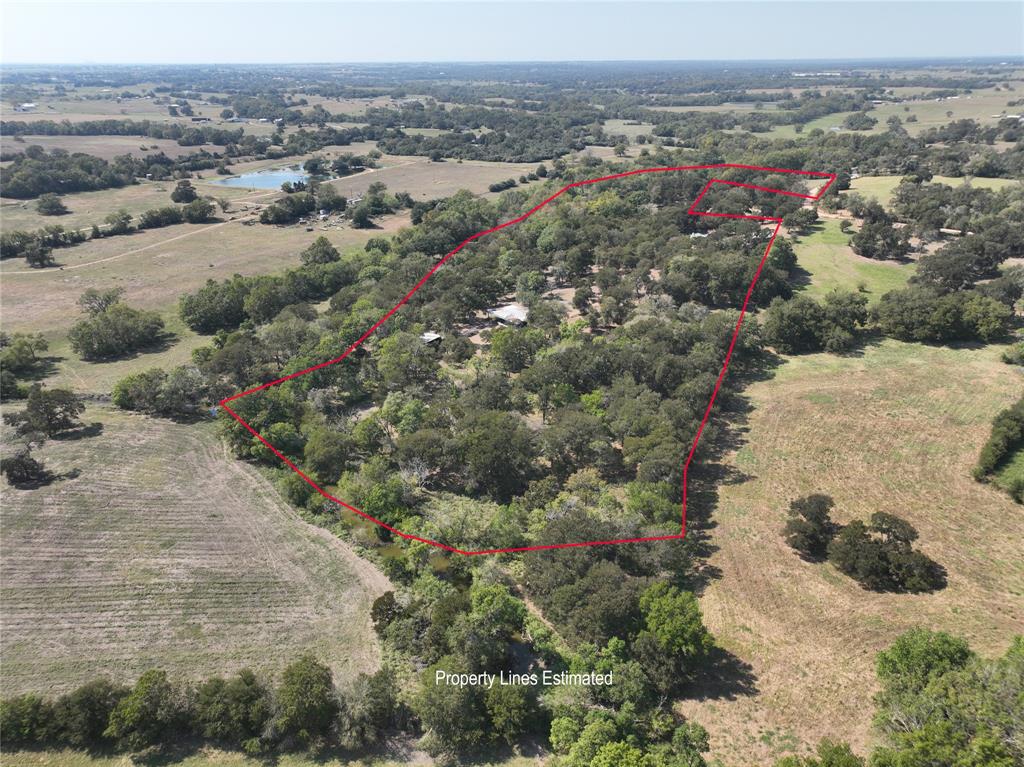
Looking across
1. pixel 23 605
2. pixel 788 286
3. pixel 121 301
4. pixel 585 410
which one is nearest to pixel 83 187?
pixel 121 301

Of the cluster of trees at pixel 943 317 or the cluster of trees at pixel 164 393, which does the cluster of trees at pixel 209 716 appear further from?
the cluster of trees at pixel 943 317

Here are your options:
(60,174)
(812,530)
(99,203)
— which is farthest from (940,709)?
(60,174)

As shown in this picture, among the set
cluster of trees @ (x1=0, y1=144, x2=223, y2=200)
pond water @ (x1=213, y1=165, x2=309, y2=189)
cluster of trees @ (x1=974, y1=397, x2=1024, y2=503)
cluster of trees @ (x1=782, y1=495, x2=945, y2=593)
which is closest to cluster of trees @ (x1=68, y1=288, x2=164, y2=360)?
cluster of trees @ (x1=782, y1=495, x2=945, y2=593)

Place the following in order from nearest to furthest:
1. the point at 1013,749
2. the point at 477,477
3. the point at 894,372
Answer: the point at 1013,749 < the point at 477,477 < the point at 894,372

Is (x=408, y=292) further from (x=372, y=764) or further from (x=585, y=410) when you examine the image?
(x=372, y=764)

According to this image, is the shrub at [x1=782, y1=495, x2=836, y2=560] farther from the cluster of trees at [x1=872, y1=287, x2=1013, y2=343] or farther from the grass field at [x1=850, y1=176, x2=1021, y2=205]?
the grass field at [x1=850, y1=176, x2=1021, y2=205]

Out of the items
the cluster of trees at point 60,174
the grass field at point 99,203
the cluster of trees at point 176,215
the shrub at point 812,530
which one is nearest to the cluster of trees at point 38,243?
the grass field at point 99,203

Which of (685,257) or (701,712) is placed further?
(685,257)
